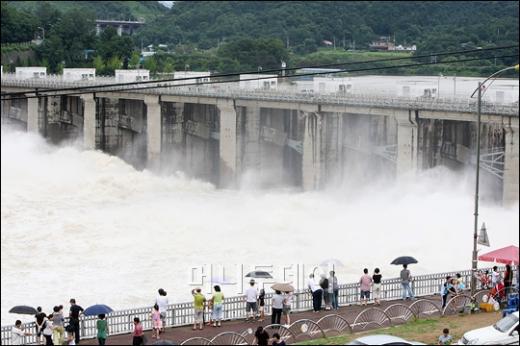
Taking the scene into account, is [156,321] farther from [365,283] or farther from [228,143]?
[228,143]

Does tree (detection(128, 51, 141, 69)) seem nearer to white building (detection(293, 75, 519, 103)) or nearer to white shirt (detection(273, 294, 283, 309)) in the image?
white building (detection(293, 75, 519, 103))

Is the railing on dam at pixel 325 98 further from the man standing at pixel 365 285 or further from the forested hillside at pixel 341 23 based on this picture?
the forested hillside at pixel 341 23

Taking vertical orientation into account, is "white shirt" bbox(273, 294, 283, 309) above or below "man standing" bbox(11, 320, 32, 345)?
above

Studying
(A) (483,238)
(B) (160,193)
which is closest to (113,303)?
(A) (483,238)

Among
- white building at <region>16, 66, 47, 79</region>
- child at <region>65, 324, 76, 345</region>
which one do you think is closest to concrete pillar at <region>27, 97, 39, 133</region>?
white building at <region>16, 66, 47, 79</region>

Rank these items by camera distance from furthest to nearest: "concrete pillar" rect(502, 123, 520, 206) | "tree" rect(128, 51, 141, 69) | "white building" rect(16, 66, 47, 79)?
1. "tree" rect(128, 51, 141, 69)
2. "white building" rect(16, 66, 47, 79)
3. "concrete pillar" rect(502, 123, 520, 206)

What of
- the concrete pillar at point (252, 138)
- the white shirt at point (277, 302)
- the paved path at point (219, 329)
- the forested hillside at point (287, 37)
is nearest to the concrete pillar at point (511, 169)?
the paved path at point (219, 329)

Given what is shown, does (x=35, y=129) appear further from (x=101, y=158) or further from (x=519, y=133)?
(x=519, y=133)
